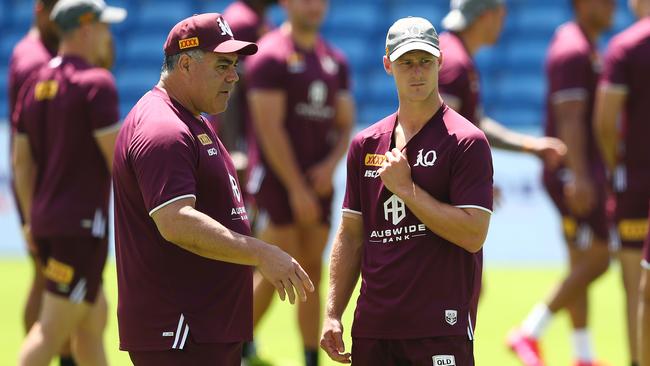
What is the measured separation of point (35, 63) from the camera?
22.0 feet

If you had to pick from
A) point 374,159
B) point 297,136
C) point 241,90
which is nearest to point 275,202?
point 297,136

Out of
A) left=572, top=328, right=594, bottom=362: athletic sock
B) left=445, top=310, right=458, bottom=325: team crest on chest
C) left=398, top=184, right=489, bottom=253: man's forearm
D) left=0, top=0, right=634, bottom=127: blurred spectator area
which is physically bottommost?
left=572, top=328, right=594, bottom=362: athletic sock

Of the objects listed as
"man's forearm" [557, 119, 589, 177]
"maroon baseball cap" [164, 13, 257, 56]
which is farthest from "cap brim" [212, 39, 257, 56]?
"man's forearm" [557, 119, 589, 177]

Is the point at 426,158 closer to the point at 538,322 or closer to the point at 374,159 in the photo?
the point at 374,159

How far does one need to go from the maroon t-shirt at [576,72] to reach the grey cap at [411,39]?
134 inches

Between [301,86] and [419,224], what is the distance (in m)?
3.23

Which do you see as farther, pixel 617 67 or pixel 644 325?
pixel 617 67

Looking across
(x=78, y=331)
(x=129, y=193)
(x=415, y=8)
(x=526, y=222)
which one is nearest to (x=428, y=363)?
(x=129, y=193)

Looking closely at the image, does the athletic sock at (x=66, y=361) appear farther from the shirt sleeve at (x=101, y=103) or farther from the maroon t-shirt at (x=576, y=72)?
the maroon t-shirt at (x=576, y=72)

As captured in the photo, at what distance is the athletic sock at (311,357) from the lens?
6.91 meters

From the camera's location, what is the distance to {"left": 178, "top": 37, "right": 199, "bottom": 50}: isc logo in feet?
13.8

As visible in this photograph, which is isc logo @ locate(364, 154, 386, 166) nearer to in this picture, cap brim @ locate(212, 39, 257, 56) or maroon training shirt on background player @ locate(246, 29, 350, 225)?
cap brim @ locate(212, 39, 257, 56)

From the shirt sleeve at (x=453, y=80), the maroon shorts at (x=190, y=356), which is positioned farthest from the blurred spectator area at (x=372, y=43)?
the maroon shorts at (x=190, y=356)

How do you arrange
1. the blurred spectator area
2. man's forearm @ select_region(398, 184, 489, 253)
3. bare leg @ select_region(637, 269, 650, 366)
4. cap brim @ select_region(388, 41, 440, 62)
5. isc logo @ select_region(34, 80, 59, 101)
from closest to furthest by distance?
man's forearm @ select_region(398, 184, 489, 253), cap brim @ select_region(388, 41, 440, 62), bare leg @ select_region(637, 269, 650, 366), isc logo @ select_region(34, 80, 59, 101), the blurred spectator area
